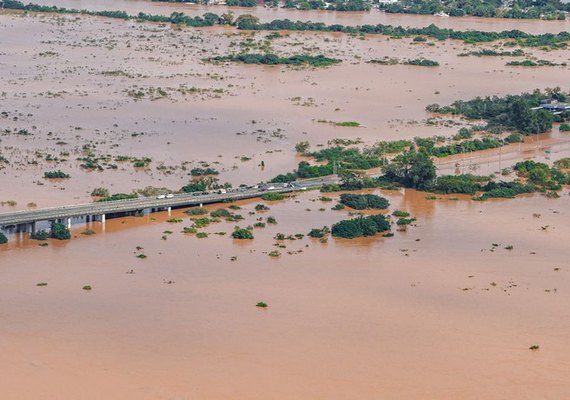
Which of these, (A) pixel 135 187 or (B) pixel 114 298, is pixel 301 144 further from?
(B) pixel 114 298

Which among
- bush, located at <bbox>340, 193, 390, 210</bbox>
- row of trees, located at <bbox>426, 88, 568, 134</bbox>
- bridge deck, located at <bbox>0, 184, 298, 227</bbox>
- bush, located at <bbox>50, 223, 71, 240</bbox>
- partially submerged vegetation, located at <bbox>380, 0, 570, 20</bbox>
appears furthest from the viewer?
partially submerged vegetation, located at <bbox>380, 0, 570, 20</bbox>

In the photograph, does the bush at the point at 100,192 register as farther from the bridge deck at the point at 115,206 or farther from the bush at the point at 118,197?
the bridge deck at the point at 115,206

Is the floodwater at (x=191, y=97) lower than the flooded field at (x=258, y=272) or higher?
higher


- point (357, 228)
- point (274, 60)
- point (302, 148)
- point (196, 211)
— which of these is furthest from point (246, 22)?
point (357, 228)

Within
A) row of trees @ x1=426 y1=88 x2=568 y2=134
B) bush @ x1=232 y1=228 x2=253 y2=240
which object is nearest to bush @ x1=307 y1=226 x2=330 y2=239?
bush @ x1=232 y1=228 x2=253 y2=240

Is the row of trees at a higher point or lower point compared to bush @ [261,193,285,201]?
higher

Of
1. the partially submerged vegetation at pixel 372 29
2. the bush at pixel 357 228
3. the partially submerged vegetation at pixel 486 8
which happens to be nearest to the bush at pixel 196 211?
the bush at pixel 357 228

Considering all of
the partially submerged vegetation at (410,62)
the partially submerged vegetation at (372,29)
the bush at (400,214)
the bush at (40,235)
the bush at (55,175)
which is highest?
the partially submerged vegetation at (372,29)

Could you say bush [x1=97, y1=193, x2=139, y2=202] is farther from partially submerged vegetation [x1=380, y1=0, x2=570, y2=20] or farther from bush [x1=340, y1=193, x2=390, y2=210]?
partially submerged vegetation [x1=380, y1=0, x2=570, y2=20]
